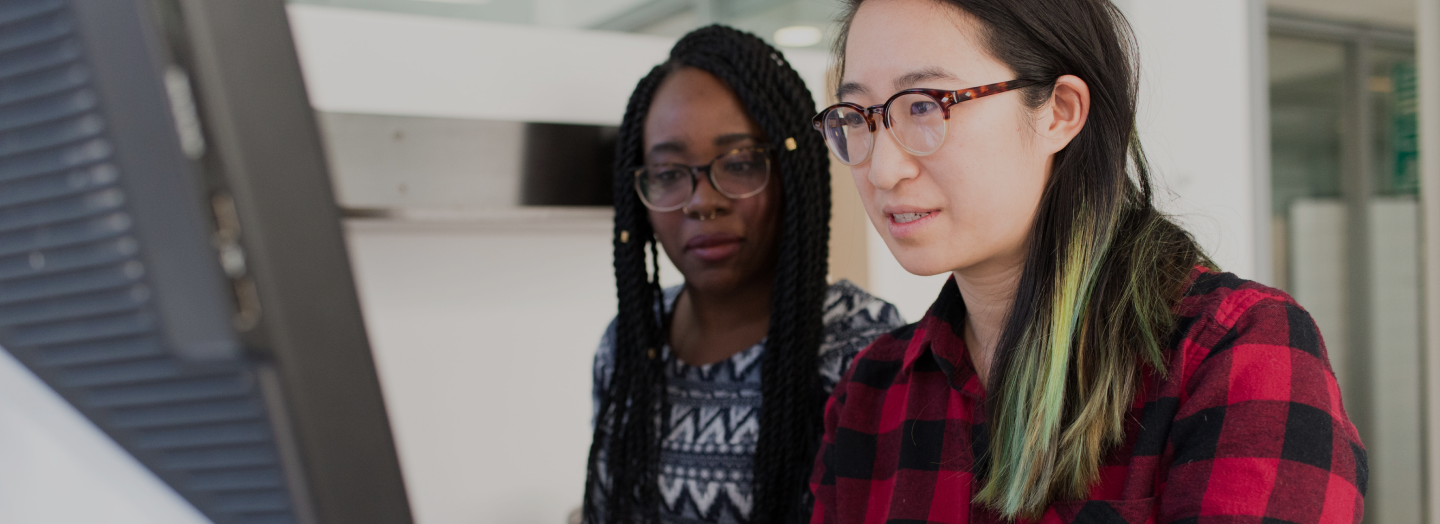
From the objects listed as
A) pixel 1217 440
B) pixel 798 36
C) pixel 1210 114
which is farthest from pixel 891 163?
pixel 1210 114

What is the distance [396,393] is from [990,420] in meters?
0.96

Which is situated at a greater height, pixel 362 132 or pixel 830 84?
pixel 830 84

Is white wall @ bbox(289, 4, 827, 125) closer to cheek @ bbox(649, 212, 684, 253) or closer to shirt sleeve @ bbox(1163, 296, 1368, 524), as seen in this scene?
cheek @ bbox(649, 212, 684, 253)

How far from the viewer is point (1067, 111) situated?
2.72 ft

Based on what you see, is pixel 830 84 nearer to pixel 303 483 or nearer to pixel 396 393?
pixel 396 393

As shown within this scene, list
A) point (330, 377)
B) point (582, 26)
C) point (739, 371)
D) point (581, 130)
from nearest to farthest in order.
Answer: point (330, 377), point (739, 371), point (581, 130), point (582, 26)

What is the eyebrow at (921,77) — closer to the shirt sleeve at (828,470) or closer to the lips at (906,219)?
the lips at (906,219)

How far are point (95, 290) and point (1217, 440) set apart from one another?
706mm

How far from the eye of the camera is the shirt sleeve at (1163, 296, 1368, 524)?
2.20 ft

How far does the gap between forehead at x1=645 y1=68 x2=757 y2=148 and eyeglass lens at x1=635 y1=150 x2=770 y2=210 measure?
4 centimetres

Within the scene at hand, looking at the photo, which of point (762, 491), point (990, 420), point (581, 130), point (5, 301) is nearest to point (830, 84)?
point (581, 130)

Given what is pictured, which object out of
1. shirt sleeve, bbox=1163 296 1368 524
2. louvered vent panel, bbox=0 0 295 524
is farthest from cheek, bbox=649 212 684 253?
louvered vent panel, bbox=0 0 295 524

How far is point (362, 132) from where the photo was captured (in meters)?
1.35

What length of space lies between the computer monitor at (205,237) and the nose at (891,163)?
598 mm
